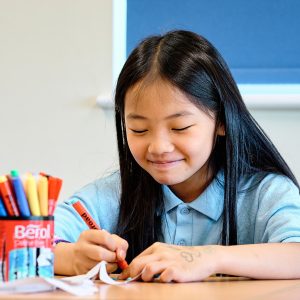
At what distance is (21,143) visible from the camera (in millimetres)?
1864

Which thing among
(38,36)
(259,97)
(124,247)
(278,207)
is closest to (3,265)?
(124,247)

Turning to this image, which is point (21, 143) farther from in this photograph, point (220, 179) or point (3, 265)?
point (3, 265)

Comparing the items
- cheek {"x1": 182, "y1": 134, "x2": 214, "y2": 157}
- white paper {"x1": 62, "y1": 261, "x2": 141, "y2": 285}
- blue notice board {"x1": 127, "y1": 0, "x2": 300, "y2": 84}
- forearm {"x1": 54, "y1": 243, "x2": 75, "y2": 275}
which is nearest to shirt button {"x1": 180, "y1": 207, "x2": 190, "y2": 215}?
cheek {"x1": 182, "y1": 134, "x2": 214, "y2": 157}

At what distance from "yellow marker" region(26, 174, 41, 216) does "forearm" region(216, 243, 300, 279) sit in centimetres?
26

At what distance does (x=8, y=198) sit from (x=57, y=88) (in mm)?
1075

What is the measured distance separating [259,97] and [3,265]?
1030 millimetres

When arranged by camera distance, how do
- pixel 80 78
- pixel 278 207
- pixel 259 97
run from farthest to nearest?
pixel 80 78, pixel 259 97, pixel 278 207

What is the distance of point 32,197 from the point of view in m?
0.79

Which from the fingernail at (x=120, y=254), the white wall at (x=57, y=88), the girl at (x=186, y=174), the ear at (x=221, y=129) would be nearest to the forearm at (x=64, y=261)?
the girl at (x=186, y=174)

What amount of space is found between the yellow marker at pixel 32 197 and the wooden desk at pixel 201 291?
102 mm

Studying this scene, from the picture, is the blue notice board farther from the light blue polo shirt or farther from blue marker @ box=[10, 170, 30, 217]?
blue marker @ box=[10, 170, 30, 217]

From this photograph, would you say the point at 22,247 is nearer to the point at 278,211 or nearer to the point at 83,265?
the point at 83,265

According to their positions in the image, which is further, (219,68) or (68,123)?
(68,123)

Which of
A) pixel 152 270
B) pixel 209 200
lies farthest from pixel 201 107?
pixel 152 270
